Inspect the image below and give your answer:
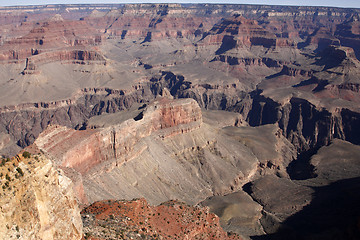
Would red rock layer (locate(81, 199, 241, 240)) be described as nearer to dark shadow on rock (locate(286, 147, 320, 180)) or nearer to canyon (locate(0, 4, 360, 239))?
canyon (locate(0, 4, 360, 239))

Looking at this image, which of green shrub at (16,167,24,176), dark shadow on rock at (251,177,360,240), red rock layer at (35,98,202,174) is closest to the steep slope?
red rock layer at (35,98,202,174)

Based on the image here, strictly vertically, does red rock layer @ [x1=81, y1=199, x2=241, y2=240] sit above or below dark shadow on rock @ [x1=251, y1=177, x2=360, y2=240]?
above

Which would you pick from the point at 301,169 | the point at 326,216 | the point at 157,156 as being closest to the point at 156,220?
the point at 326,216

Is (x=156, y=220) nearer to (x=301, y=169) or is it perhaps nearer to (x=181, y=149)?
(x=181, y=149)

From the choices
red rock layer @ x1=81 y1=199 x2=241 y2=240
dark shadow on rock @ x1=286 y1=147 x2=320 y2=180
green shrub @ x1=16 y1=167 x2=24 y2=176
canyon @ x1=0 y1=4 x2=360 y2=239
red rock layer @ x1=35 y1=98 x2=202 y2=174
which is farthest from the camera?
dark shadow on rock @ x1=286 y1=147 x2=320 y2=180

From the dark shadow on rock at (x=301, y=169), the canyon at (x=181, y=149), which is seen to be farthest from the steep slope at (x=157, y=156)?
the dark shadow on rock at (x=301, y=169)

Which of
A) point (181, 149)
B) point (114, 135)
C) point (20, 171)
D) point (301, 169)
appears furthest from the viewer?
point (301, 169)

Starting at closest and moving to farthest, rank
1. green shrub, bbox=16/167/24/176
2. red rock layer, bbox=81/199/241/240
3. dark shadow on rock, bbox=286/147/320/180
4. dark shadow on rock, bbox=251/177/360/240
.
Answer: green shrub, bbox=16/167/24/176 < red rock layer, bbox=81/199/241/240 < dark shadow on rock, bbox=251/177/360/240 < dark shadow on rock, bbox=286/147/320/180
